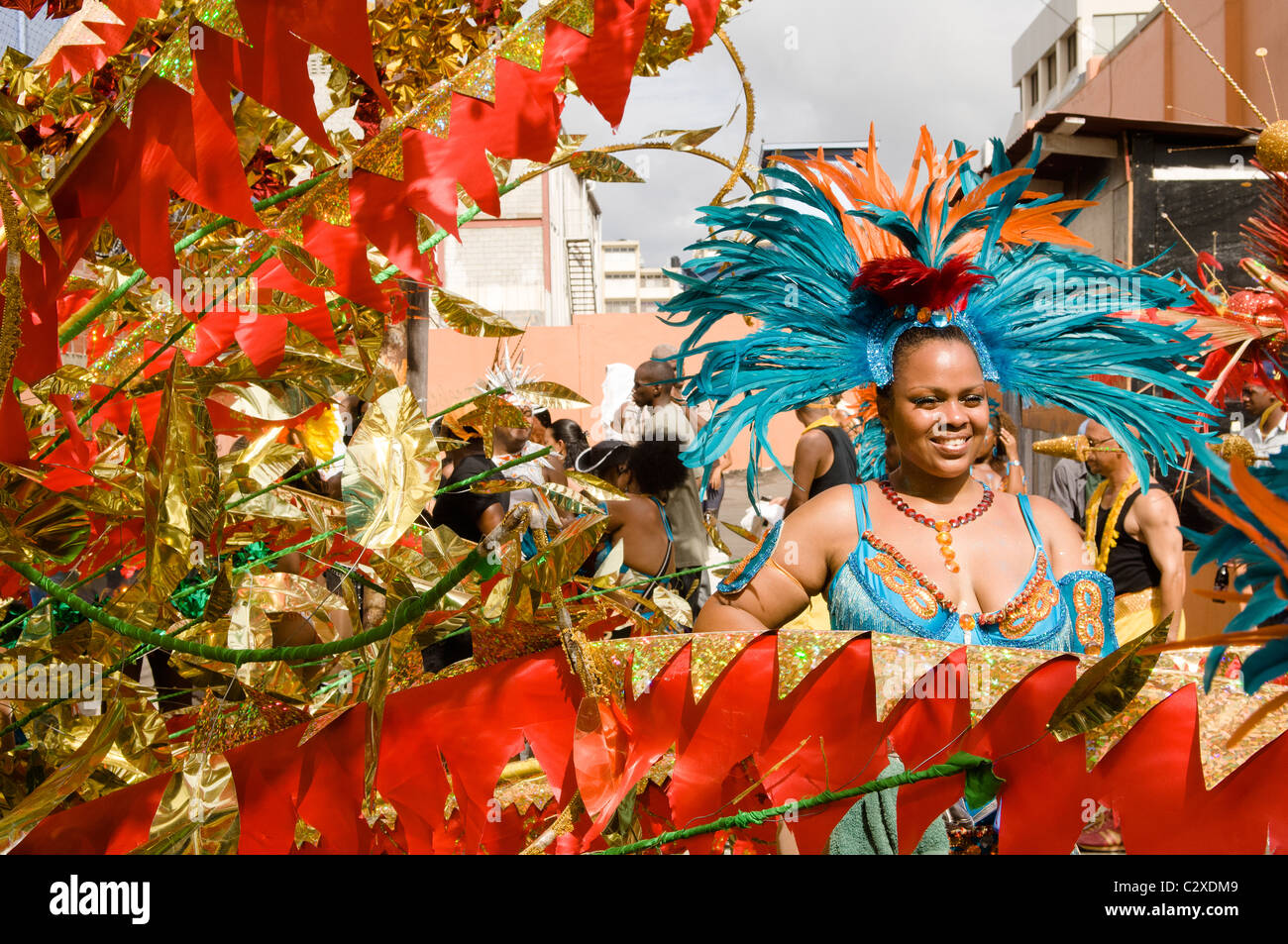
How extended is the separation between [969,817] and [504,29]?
1074mm

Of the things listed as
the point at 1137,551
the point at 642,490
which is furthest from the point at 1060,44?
the point at 642,490

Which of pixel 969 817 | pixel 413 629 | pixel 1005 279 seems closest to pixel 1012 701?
pixel 969 817

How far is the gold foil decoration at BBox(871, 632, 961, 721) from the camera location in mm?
1035

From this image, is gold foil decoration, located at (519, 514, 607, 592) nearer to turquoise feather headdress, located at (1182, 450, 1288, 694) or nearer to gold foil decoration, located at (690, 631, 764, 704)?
gold foil decoration, located at (690, 631, 764, 704)

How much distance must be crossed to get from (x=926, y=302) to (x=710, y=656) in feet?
3.87

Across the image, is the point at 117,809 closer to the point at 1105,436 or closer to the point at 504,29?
the point at 504,29

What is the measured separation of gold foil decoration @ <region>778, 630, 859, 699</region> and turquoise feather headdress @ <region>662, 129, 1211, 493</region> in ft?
2.89

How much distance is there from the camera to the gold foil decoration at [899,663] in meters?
1.04

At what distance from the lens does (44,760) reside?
94cm

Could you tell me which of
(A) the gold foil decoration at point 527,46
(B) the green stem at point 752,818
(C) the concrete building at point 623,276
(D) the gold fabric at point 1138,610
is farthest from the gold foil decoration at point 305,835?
(C) the concrete building at point 623,276

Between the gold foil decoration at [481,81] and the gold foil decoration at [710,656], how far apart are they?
0.55 m

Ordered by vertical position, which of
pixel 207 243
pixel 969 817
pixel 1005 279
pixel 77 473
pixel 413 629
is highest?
pixel 1005 279

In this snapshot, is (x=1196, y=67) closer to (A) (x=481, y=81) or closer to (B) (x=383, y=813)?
(A) (x=481, y=81)

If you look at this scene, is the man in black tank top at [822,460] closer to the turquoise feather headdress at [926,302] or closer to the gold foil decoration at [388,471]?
the turquoise feather headdress at [926,302]
